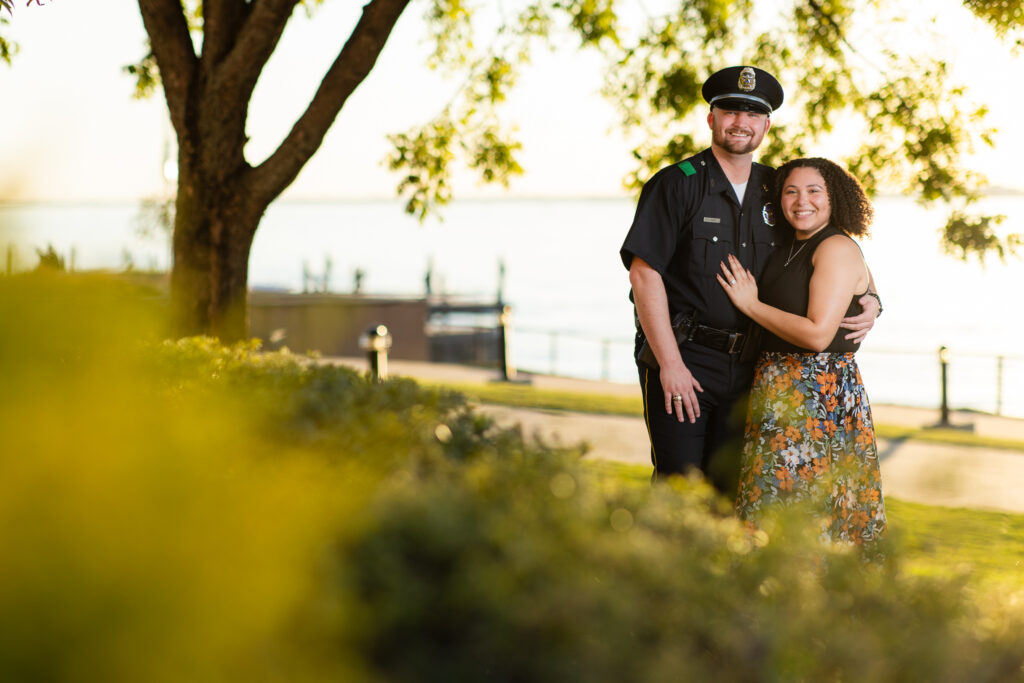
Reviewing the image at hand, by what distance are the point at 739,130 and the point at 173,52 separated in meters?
4.03

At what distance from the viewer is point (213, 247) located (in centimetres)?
646

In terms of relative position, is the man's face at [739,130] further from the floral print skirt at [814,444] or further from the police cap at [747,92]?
the floral print skirt at [814,444]

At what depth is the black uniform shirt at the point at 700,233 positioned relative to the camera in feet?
13.2

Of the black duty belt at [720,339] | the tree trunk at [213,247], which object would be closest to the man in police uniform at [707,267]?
the black duty belt at [720,339]

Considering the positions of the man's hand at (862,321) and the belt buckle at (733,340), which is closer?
the man's hand at (862,321)

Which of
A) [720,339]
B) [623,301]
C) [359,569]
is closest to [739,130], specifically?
[720,339]

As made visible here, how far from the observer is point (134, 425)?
140 centimetres

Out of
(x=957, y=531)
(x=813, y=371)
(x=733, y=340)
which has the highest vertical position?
(x=733, y=340)

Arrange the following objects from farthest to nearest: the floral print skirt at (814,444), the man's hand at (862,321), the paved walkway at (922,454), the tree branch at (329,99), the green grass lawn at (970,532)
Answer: the paved walkway at (922,454)
the tree branch at (329,99)
the green grass lawn at (970,532)
the man's hand at (862,321)
the floral print skirt at (814,444)

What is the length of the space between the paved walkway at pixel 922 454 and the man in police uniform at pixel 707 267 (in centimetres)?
199

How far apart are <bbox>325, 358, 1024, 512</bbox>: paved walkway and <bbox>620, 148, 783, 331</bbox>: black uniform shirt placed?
Result: 209 cm

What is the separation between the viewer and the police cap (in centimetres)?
409

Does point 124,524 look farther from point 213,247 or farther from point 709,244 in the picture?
point 213,247

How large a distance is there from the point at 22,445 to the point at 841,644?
3.98 ft
